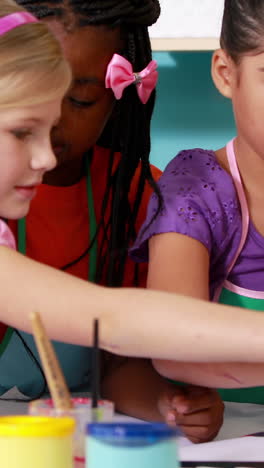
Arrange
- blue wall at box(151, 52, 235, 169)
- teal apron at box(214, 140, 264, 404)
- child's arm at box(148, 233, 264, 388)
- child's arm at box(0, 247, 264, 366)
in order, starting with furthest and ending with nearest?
blue wall at box(151, 52, 235, 169) < teal apron at box(214, 140, 264, 404) < child's arm at box(148, 233, 264, 388) < child's arm at box(0, 247, 264, 366)

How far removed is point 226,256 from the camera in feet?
3.63

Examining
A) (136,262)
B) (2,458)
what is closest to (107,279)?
(136,262)

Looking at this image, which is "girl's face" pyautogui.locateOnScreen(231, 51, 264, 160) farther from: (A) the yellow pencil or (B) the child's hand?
(A) the yellow pencil

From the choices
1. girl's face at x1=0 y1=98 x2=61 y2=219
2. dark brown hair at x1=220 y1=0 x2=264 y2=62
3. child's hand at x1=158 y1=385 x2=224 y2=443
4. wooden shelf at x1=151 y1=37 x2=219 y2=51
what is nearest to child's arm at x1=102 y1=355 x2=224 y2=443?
child's hand at x1=158 y1=385 x2=224 y2=443

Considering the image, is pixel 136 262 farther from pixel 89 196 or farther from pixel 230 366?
pixel 230 366

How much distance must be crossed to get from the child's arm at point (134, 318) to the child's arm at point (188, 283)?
0.14 m

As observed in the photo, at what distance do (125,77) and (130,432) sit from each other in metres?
0.65

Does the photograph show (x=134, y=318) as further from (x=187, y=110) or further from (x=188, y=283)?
(x=187, y=110)

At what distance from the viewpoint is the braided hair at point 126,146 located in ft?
3.71

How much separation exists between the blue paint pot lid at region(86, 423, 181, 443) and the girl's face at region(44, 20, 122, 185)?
23.9 inches

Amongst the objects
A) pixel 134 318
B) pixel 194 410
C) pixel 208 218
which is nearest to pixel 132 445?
pixel 134 318

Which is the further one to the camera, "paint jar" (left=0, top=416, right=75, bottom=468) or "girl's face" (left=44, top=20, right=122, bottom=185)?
"girl's face" (left=44, top=20, right=122, bottom=185)

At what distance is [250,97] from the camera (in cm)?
103

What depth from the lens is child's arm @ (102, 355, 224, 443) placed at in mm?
910
